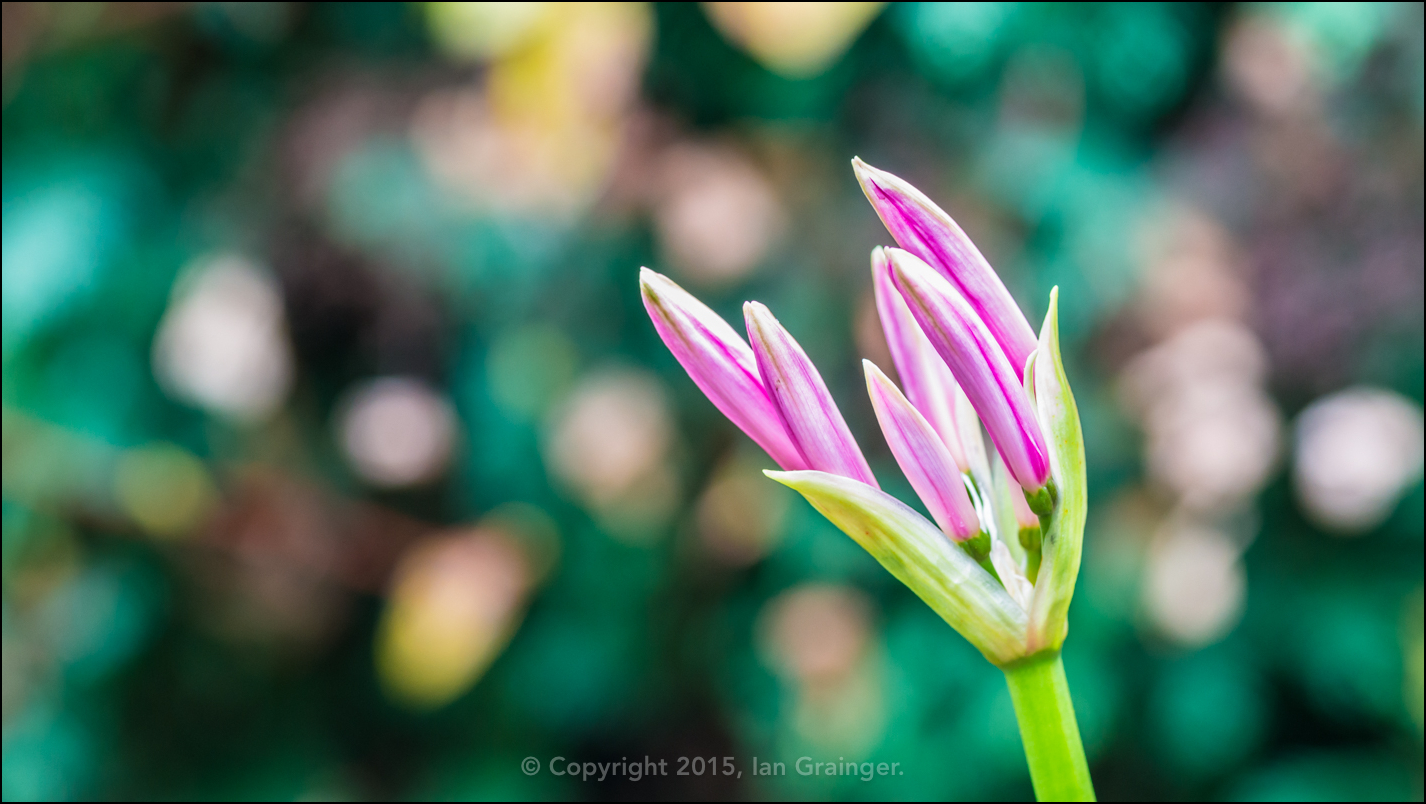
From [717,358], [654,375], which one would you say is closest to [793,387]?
[717,358]

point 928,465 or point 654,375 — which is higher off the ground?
point 928,465

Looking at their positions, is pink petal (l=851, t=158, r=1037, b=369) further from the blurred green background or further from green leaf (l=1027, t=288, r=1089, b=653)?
the blurred green background

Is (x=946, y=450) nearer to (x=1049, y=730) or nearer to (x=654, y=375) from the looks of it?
(x=1049, y=730)

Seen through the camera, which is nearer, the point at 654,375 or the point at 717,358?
the point at 717,358

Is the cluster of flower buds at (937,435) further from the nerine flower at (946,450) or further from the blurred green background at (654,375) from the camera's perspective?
the blurred green background at (654,375)

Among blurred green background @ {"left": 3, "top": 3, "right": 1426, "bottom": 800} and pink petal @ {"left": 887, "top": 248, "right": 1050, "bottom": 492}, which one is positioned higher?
pink petal @ {"left": 887, "top": 248, "right": 1050, "bottom": 492}

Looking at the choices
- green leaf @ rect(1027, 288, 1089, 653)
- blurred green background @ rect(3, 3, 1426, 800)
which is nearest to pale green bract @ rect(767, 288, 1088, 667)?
green leaf @ rect(1027, 288, 1089, 653)

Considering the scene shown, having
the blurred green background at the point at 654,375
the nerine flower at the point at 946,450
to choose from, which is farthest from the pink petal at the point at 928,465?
the blurred green background at the point at 654,375

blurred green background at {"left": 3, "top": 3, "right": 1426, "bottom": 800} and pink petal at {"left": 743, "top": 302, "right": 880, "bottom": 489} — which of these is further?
blurred green background at {"left": 3, "top": 3, "right": 1426, "bottom": 800}
